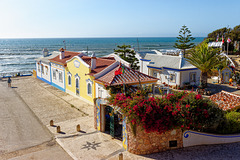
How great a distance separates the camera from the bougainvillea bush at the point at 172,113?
11250mm

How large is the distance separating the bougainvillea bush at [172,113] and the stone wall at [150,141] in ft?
1.66

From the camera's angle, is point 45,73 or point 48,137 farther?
point 45,73

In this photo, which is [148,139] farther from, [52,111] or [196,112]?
[52,111]

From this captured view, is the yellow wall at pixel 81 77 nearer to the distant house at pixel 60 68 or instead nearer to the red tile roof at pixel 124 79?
the distant house at pixel 60 68

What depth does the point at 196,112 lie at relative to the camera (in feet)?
38.3

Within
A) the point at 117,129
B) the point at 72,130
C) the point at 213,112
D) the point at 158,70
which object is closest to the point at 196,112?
the point at 213,112

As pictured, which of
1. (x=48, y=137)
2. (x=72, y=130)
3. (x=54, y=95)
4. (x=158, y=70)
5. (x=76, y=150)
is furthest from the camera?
(x=158, y=70)

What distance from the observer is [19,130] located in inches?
641

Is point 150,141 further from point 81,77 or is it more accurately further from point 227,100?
point 81,77

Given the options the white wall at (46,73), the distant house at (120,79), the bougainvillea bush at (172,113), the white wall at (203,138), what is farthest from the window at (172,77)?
the white wall at (46,73)

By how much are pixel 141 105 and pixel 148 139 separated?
190 centimetres

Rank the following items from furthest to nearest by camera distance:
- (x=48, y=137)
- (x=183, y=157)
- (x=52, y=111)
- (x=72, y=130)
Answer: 1. (x=52, y=111)
2. (x=72, y=130)
3. (x=48, y=137)
4. (x=183, y=157)

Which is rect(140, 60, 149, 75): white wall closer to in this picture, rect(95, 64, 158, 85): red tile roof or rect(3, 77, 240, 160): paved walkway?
rect(3, 77, 240, 160): paved walkway

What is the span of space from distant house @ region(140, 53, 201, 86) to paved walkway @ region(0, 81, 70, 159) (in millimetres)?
16148
